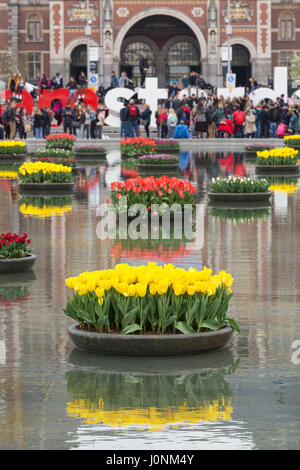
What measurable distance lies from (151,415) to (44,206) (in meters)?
14.6

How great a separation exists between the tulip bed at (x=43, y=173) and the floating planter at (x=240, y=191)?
405cm

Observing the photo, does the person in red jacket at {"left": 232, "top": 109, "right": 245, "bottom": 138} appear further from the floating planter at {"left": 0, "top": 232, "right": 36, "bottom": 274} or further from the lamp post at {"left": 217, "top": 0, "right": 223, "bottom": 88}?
the floating planter at {"left": 0, "top": 232, "right": 36, "bottom": 274}

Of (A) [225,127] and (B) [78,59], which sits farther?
(B) [78,59]

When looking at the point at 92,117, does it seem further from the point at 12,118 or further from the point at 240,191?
the point at 240,191

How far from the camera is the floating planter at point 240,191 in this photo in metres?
21.3

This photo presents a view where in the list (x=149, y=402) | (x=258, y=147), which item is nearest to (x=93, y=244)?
(x=149, y=402)

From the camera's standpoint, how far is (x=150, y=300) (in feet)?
28.8

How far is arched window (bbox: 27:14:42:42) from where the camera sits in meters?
75.0

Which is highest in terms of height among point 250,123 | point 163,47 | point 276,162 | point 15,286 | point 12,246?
point 163,47

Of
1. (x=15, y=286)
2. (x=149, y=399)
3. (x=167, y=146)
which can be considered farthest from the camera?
(x=167, y=146)

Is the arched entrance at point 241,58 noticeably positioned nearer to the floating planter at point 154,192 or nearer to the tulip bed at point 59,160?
the tulip bed at point 59,160

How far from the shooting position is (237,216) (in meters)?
19.4

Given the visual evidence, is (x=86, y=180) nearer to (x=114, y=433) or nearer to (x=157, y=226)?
(x=157, y=226)

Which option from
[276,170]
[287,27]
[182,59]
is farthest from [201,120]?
[287,27]
